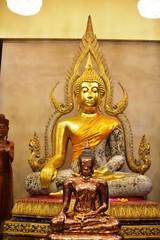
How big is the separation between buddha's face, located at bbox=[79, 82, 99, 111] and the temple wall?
582mm

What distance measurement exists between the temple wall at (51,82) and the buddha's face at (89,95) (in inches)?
22.9

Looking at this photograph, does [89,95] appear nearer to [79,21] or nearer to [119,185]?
[119,185]

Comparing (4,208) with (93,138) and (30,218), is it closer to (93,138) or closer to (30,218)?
(30,218)

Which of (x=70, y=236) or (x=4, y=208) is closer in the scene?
(x=70, y=236)

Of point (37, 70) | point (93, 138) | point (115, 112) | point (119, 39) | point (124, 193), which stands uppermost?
point (119, 39)

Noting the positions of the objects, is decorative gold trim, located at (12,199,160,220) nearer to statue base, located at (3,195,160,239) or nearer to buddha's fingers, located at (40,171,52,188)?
statue base, located at (3,195,160,239)

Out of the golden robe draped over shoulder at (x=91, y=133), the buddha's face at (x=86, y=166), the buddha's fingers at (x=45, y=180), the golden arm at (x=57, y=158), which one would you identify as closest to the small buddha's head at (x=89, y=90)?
the golden robe draped over shoulder at (x=91, y=133)

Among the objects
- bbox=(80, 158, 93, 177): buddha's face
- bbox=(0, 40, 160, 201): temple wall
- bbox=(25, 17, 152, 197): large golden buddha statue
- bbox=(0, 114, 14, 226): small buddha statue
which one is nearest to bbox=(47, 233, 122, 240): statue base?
bbox=(80, 158, 93, 177): buddha's face

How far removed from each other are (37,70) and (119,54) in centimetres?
101

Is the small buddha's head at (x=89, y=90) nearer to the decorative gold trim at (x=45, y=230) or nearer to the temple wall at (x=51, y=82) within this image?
the temple wall at (x=51, y=82)

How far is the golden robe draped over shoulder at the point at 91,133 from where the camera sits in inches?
139

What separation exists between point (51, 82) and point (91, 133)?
104 cm

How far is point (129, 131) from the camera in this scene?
3.68 metres

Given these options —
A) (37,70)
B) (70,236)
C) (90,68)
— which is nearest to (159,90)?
(90,68)
